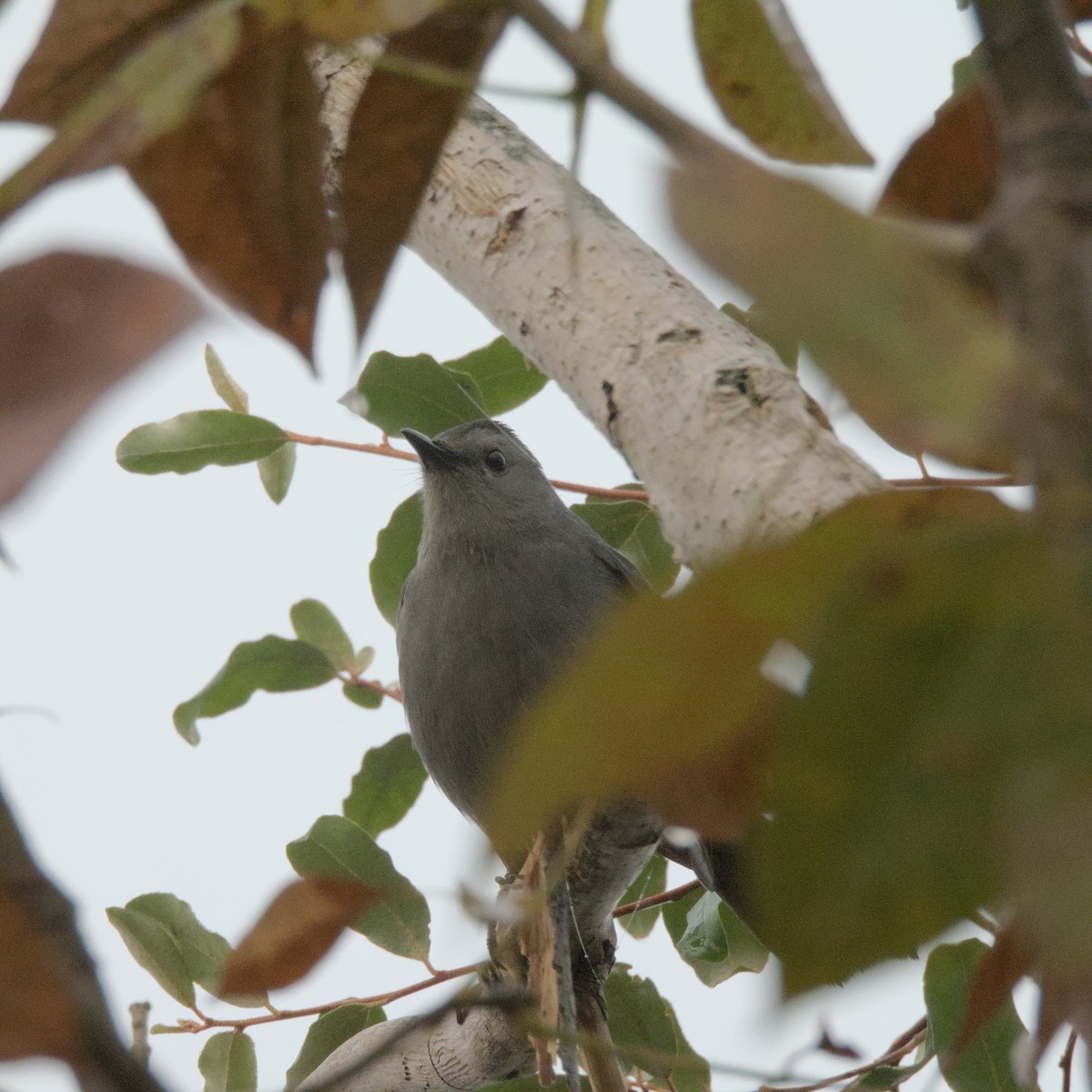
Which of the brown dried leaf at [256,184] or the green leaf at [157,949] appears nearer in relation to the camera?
the brown dried leaf at [256,184]

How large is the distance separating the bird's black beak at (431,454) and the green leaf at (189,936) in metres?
1.24

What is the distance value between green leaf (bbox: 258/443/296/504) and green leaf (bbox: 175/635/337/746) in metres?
0.31

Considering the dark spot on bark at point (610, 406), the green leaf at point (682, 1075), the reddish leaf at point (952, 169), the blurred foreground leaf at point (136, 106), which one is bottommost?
the green leaf at point (682, 1075)

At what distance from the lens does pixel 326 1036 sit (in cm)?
227

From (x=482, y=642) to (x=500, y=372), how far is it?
24.0 inches

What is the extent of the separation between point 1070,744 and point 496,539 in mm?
2828

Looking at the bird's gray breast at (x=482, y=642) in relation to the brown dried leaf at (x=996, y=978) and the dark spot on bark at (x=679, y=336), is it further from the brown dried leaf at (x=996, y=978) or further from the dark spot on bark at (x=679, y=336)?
the brown dried leaf at (x=996, y=978)

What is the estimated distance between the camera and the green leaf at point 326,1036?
225cm

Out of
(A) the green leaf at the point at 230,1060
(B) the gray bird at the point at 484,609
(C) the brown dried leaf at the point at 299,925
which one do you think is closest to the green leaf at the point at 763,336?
(C) the brown dried leaf at the point at 299,925

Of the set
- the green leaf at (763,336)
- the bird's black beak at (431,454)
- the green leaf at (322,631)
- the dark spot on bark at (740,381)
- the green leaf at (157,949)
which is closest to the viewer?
the dark spot on bark at (740,381)

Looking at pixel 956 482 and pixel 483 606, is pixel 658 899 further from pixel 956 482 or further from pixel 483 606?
pixel 956 482

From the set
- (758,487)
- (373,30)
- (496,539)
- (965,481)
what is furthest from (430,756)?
(373,30)

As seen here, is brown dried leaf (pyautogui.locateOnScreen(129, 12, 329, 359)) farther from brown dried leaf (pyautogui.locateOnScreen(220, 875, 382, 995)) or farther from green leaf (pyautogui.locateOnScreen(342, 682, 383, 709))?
green leaf (pyautogui.locateOnScreen(342, 682, 383, 709))

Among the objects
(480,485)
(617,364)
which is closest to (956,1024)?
(617,364)
